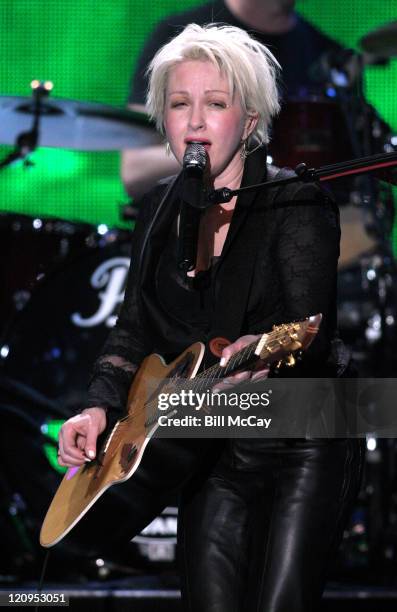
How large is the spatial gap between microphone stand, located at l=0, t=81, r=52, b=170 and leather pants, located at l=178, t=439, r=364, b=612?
2762mm

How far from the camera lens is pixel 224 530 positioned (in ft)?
7.73

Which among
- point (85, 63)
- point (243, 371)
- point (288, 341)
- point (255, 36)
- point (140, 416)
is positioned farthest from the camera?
point (85, 63)

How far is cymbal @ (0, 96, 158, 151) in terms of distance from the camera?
4727 mm

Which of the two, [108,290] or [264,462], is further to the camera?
[108,290]

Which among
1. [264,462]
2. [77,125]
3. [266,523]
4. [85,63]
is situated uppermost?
[85,63]

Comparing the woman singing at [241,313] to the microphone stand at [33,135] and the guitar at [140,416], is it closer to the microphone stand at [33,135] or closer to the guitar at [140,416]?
the guitar at [140,416]

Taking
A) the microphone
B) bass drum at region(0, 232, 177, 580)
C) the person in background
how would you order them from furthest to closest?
1. the person in background
2. bass drum at region(0, 232, 177, 580)
3. the microphone

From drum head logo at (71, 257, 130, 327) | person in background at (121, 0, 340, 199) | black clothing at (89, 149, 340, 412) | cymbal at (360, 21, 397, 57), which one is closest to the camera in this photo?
black clothing at (89, 149, 340, 412)

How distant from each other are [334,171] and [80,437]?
0.94 metres

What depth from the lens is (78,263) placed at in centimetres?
482

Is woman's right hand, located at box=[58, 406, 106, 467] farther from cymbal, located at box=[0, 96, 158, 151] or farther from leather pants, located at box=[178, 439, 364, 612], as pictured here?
cymbal, located at box=[0, 96, 158, 151]

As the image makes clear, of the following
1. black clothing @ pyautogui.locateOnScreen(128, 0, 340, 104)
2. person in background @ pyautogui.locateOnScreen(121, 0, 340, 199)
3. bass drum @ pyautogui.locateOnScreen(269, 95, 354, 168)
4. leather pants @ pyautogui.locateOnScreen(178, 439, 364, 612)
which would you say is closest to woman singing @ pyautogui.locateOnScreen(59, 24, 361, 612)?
leather pants @ pyautogui.locateOnScreen(178, 439, 364, 612)

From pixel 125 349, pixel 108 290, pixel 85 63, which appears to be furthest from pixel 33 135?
pixel 125 349

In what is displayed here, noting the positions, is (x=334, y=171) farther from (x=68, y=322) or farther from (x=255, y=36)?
(x=255, y=36)
